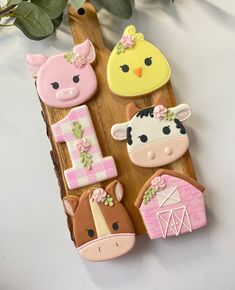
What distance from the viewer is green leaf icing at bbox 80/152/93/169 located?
1.05 metres

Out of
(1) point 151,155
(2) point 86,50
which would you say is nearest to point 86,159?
(1) point 151,155

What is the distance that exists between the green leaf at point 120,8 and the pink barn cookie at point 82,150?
0.23 metres

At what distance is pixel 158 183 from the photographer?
1029mm

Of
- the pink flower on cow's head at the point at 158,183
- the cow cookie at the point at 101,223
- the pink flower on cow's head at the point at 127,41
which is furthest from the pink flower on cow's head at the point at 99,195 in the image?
the pink flower on cow's head at the point at 127,41

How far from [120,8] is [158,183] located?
409mm

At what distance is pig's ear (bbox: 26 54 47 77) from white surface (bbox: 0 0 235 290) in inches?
2.7

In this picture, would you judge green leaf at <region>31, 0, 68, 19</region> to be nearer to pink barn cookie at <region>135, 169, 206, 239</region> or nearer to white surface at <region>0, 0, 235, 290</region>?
white surface at <region>0, 0, 235, 290</region>

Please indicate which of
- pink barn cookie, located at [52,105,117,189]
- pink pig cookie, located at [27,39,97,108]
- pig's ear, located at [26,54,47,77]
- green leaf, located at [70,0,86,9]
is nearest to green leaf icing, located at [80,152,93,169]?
pink barn cookie, located at [52,105,117,189]

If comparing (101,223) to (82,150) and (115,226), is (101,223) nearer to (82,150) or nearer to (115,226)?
(115,226)

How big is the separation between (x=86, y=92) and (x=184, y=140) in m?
0.25

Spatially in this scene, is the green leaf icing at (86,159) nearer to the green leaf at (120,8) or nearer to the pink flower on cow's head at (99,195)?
the pink flower on cow's head at (99,195)

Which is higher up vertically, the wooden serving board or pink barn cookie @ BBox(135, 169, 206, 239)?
the wooden serving board

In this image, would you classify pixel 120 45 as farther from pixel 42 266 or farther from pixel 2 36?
pixel 42 266

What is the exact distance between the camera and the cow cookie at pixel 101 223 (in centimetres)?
104
